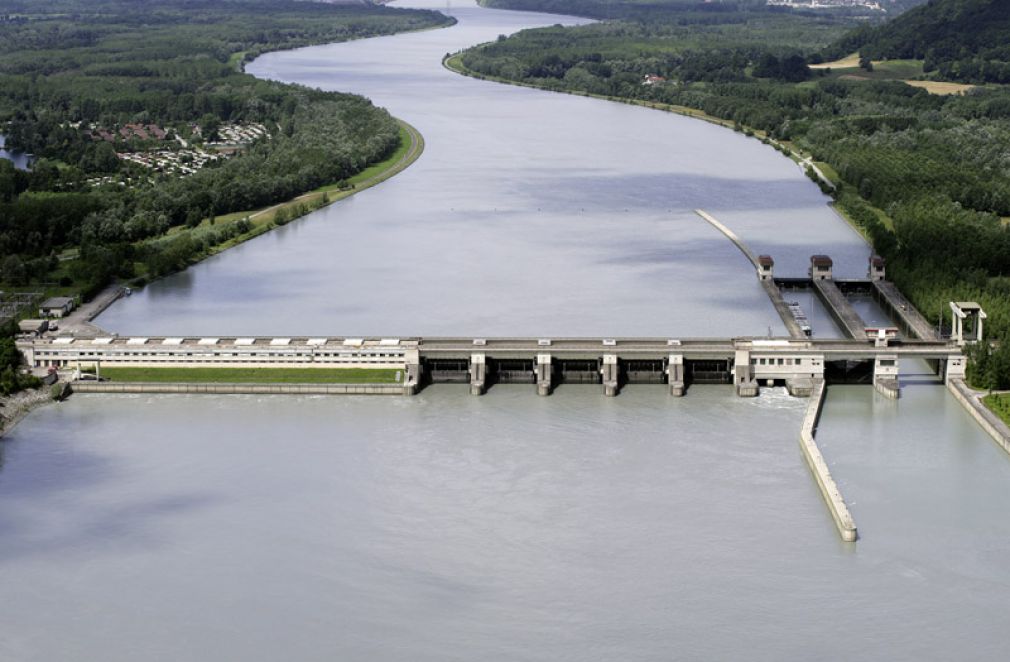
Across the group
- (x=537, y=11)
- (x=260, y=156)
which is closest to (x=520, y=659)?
(x=260, y=156)

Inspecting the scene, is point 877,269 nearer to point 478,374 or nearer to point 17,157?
point 478,374

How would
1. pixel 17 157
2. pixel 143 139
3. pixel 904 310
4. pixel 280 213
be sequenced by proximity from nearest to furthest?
pixel 904 310
pixel 280 213
pixel 17 157
pixel 143 139

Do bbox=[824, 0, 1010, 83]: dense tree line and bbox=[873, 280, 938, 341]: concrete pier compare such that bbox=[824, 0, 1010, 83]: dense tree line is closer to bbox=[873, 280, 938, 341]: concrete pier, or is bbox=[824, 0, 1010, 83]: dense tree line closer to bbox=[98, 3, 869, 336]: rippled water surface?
bbox=[98, 3, 869, 336]: rippled water surface

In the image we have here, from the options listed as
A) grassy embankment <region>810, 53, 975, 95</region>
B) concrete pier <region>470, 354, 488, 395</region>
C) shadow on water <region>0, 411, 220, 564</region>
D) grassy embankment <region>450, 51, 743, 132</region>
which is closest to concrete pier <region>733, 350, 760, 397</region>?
concrete pier <region>470, 354, 488, 395</region>

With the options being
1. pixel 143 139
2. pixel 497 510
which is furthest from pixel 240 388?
pixel 143 139

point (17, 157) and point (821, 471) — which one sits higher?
point (17, 157)

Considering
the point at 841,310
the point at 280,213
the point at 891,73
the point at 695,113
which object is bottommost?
the point at 841,310

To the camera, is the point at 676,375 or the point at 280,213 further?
the point at 280,213
